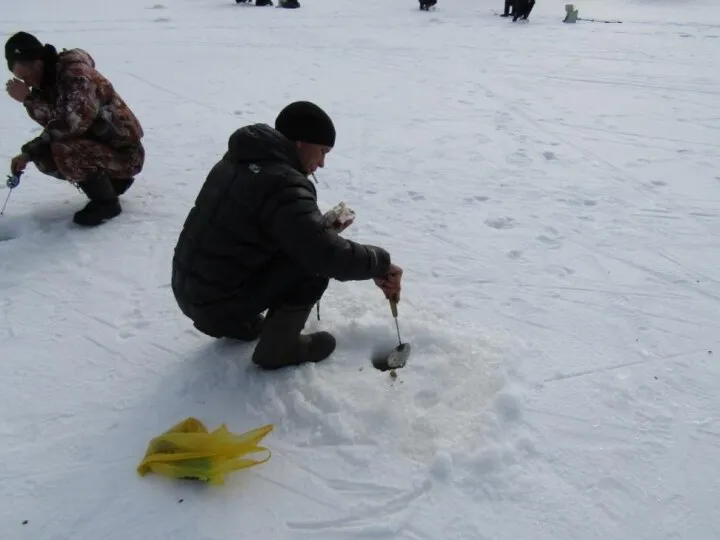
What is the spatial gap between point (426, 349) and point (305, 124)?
116 centimetres

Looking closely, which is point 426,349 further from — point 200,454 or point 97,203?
point 97,203

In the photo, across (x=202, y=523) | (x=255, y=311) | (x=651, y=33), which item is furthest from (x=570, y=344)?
(x=651, y=33)

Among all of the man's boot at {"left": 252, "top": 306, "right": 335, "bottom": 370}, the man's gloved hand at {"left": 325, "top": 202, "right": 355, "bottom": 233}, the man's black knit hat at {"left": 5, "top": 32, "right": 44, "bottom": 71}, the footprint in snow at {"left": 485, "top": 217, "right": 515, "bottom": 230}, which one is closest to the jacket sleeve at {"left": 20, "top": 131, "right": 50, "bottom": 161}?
the man's black knit hat at {"left": 5, "top": 32, "right": 44, "bottom": 71}

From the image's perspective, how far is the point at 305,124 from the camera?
2176 millimetres

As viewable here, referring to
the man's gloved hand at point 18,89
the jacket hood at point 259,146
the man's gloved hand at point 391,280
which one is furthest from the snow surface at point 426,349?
the jacket hood at point 259,146

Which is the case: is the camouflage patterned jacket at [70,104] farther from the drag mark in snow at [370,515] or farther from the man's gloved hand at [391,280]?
the drag mark in snow at [370,515]

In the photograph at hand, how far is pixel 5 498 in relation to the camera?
201cm

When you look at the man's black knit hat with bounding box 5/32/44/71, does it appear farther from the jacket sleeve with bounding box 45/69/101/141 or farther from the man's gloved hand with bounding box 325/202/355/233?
the man's gloved hand with bounding box 325/202/355/233

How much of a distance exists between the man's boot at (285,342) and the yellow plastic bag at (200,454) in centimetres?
46

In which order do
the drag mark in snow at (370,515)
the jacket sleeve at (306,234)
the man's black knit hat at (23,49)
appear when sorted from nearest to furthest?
the drag mark in snow at (370,515), the jacket sleeve at (306,234), the man's black knit hat at (23,49)

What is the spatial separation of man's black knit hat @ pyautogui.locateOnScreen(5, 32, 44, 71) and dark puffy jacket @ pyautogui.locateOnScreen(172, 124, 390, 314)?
1769mm

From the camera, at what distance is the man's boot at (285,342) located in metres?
2.41

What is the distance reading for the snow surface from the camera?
6.54 ft

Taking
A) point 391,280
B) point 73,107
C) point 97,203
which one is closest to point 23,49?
point 73,107
